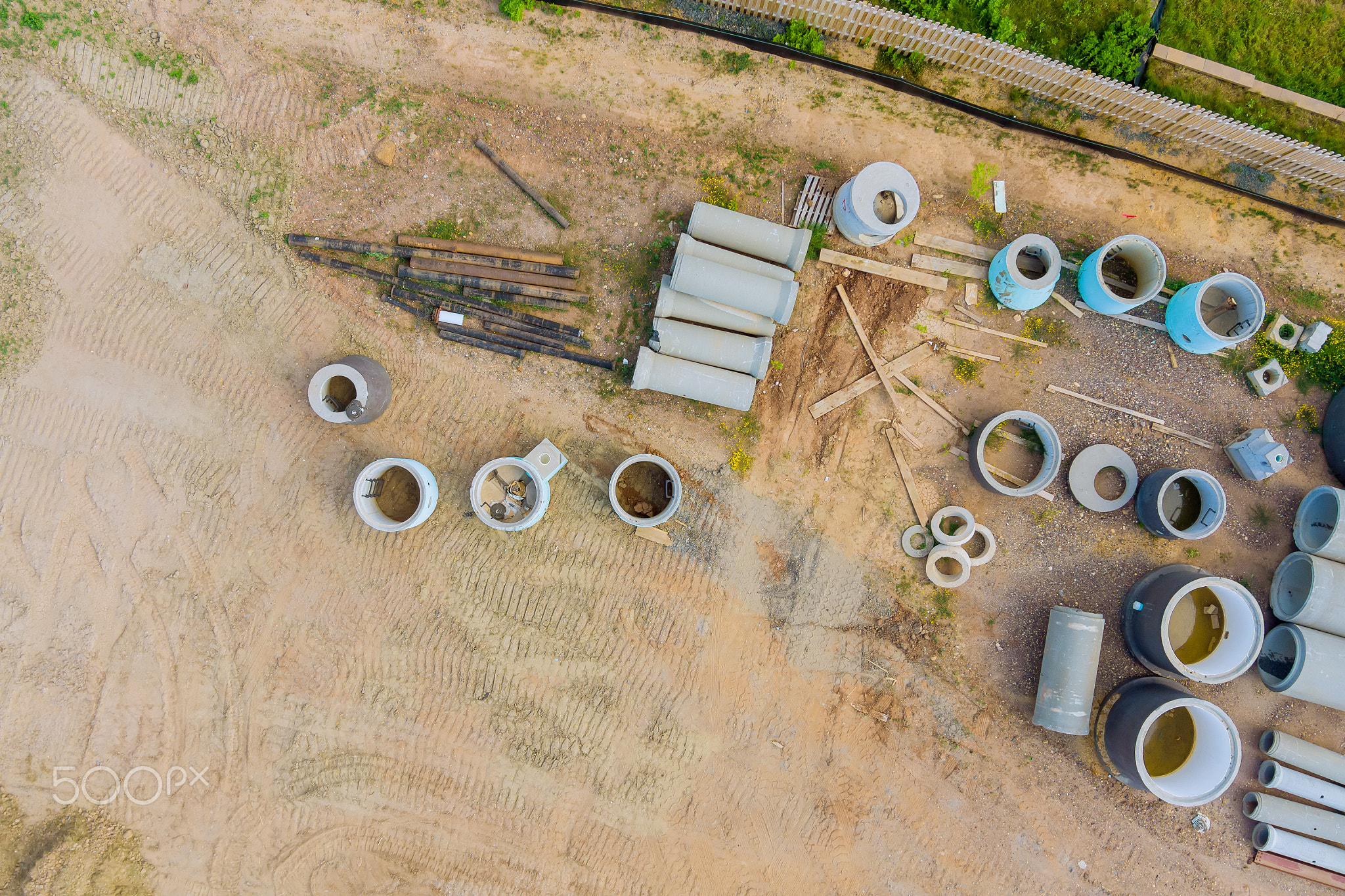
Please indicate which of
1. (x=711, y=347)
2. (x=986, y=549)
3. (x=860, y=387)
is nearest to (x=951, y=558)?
(x=986, y=549)

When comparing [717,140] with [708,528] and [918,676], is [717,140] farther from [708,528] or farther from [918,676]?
[918,676]

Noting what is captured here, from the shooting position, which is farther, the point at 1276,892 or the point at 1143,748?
the point at 1276,892

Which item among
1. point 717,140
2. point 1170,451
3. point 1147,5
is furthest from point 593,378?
point 1147,5

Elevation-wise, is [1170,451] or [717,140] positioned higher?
[717,140]

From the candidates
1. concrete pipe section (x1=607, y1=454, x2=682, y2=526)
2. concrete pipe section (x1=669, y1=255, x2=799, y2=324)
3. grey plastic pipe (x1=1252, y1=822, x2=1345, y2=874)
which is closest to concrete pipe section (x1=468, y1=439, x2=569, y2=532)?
concrete pipe section (x1=607, y1=454, x2=682, y2=526)

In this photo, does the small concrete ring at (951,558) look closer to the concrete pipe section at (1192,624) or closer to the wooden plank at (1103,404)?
the concrete pipe section at (1192,624)

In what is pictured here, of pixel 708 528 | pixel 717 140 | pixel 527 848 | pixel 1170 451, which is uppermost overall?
pixel 717 140

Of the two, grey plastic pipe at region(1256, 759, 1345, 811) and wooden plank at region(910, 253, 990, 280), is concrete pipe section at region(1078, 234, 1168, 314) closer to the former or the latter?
wooden plank at region(910, 253, 990, 280)

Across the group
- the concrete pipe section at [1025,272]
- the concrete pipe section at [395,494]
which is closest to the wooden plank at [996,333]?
the concrete pipe section at [1025,272]
